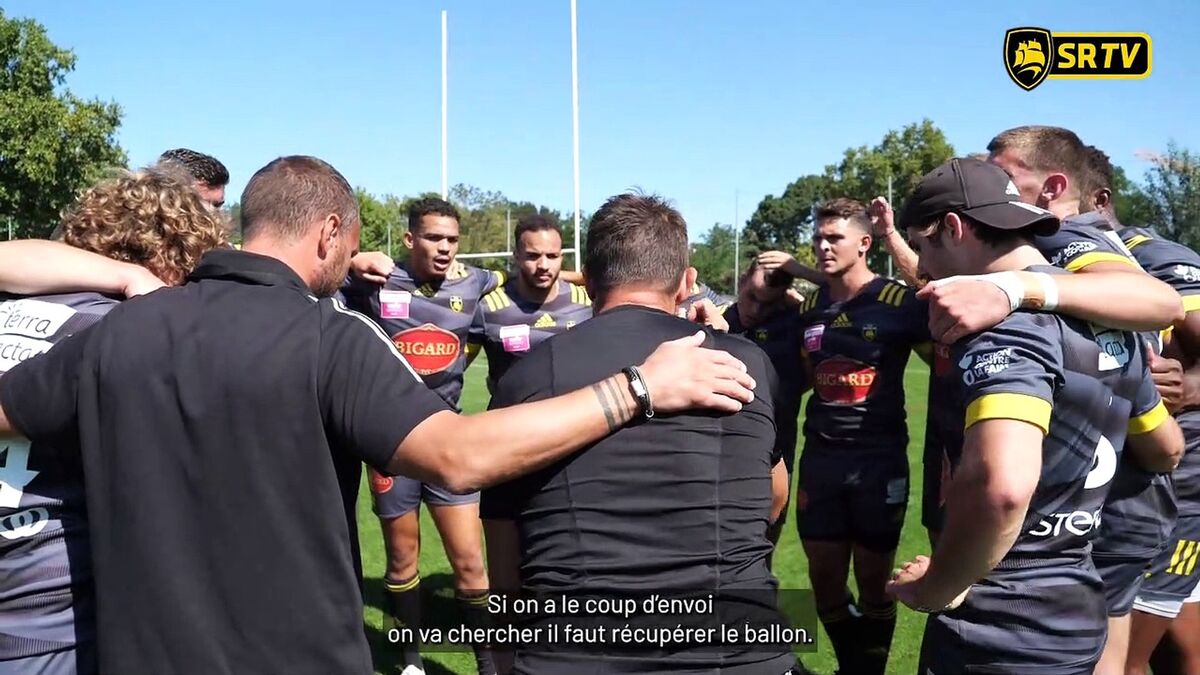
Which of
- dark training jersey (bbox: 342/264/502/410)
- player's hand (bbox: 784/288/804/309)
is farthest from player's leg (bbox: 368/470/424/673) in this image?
player's hand (bbox: 784/288/804/309)

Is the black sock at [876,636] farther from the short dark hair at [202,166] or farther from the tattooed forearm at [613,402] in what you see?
the short dark hair at [202,166]

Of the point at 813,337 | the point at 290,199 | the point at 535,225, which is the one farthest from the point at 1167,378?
the point at 535,225

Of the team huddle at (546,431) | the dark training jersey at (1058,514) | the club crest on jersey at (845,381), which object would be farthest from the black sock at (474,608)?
the dark training jersey at (1058,514)

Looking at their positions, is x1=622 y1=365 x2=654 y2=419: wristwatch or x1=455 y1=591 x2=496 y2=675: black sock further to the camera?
x1=455 y1=591 x2=496 y2=675: black sock

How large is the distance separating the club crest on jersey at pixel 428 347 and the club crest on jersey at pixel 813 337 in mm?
2382

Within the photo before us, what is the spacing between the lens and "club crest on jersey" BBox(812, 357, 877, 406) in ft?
17.5

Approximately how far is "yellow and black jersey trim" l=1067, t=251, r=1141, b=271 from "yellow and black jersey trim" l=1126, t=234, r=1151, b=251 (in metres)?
1.35

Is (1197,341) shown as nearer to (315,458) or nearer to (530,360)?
(530,360)

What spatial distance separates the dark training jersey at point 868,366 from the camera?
532 cm

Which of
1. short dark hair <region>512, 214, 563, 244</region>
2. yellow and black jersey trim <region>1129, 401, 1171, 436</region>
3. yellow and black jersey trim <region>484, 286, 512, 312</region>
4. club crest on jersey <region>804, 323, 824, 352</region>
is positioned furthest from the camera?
yellow and black jersey trim <region>484, 286, 512, 312</region>

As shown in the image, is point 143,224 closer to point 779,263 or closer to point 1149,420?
point 1149,420

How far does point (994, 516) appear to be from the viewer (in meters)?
2.31

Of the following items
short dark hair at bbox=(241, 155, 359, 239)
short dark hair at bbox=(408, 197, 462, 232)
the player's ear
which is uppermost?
short dark hair at bbox=(408, 197, 462, 232)

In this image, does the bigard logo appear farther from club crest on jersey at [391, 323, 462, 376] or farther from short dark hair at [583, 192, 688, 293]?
short dark hair at [583, 192, 688, 293]
